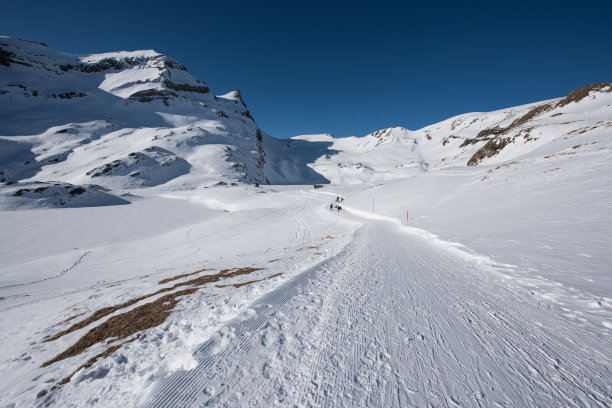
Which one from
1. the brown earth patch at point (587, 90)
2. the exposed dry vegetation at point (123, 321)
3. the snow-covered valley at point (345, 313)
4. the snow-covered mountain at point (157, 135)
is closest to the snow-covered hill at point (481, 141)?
the brown earth patch at point (587, 90)

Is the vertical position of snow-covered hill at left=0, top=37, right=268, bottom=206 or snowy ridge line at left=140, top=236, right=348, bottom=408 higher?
snow-covered hill at left=0, top=37, right=268, bottom=206

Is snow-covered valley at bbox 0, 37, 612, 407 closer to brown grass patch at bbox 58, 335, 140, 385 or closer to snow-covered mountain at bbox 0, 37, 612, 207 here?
brown grass patch at bbox 58, 335, 140, 385

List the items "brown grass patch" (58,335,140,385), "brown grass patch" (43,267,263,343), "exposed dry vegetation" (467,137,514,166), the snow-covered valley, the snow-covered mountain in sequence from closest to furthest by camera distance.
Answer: the snow-covered valley < "brown grass patch" (58,335,140,385) < "brown grass patch" (43,267,263,343) < the snow-covered mountain < "exposed dry vegetation" (467,137,514,166)

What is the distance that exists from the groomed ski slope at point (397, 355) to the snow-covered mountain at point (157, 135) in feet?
77.4

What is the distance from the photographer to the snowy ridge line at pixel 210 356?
195 centimetres

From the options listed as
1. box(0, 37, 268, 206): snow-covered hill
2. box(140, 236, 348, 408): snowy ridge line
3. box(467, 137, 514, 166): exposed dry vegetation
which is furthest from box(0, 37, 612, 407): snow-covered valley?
box(0, 37, 268, 206): snow-covered hill

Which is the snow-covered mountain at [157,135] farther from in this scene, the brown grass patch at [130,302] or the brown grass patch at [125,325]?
the brown grass patch at [125,325]

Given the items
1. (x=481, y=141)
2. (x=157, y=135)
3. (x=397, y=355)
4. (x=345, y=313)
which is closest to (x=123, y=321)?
(x=345, y=313)

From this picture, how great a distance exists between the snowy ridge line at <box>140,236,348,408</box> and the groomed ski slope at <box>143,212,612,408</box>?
0.01 meters

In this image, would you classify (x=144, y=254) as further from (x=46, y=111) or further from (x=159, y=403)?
(x=46, y=111)

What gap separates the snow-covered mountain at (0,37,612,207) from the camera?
1313 inches

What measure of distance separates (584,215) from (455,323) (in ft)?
29.3

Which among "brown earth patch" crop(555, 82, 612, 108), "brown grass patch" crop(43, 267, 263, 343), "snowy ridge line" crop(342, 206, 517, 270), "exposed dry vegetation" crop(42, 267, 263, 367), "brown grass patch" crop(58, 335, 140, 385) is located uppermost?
"brown earth patch" crop(555, 82, 612, 108)

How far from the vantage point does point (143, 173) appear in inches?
2245
